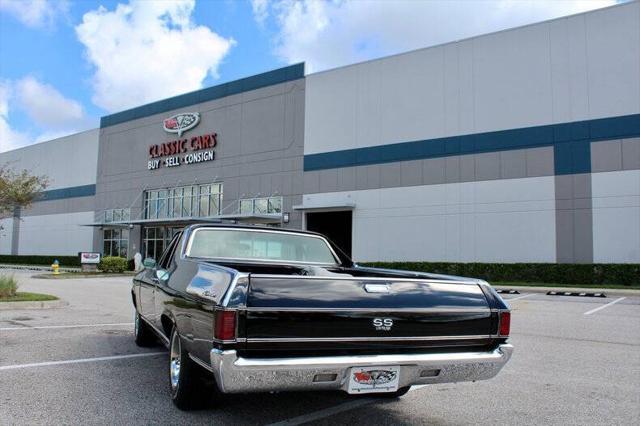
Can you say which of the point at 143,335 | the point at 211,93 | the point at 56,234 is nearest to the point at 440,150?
the point at 211,93

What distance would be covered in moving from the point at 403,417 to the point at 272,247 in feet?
7.54

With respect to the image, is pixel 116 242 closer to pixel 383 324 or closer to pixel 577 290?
pixel 577 290

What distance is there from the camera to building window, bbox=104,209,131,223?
43.0 meters

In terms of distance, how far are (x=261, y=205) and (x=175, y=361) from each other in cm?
2961

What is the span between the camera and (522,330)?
32.7 feet

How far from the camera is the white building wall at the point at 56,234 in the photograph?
46062 millimetres

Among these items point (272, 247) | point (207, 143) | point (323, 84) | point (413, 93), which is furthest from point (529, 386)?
point (207, 143)

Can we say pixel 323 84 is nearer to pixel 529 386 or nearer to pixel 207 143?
pixel 207 143

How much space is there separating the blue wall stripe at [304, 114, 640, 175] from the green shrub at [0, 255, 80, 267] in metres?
25.3

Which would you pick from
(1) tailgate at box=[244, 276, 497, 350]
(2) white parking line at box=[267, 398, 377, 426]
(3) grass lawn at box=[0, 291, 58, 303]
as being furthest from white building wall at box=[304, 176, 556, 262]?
(1) tailgate at box=[244, 276, 497, 350]

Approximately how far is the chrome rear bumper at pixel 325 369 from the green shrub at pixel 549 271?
21076 mm

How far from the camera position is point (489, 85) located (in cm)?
2642

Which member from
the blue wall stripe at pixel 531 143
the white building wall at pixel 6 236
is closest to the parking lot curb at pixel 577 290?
the blue wall stripe at pixel 531 143

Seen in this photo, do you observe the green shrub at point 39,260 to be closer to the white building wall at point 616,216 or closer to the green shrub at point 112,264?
the green shrub at point 112,264
